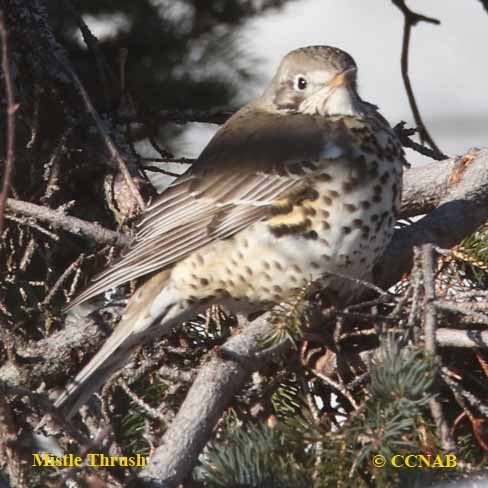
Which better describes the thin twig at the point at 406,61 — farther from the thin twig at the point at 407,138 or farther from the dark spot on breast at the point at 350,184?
the dark spot on breast at the point at 350,184

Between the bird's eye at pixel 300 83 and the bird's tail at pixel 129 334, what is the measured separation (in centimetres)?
72

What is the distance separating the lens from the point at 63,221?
3.08 meters

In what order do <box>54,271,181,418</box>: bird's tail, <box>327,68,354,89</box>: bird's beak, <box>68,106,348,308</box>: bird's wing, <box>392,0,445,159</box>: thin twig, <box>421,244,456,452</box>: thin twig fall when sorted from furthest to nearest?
1. <box>392,0,445,159</box>: thin twig
2. <box>327,68,354,89</box>: bird's beak
3. <box>68,106,348,308</box>: bird's wing
4. <box>54,271,181,418</box>: bird's tail
5. <box>421,244,456,452</box>: thin twig

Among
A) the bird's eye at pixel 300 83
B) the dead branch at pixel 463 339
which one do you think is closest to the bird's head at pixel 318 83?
the bird's eye at pixel 300 83

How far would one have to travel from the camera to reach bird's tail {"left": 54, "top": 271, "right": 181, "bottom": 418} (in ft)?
9.42

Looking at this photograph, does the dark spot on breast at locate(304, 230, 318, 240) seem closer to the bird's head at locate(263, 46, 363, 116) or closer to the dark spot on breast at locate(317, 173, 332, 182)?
the dark spot on breast at locate(317, 173, 332, 182)

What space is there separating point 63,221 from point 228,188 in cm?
52

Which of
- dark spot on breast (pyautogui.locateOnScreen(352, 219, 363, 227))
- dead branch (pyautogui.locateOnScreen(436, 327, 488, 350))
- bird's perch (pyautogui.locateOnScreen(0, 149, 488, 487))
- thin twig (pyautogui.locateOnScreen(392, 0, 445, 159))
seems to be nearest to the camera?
bird's perch (pyautogui.locateOnScreen(0, 149, 488, 487))

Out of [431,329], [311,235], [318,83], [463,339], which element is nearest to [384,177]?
[311,235]

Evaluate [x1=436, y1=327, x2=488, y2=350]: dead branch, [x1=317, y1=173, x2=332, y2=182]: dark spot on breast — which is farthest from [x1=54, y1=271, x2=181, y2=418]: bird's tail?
[x1=436, y1=327, x2=488, y2=350]: dead branch

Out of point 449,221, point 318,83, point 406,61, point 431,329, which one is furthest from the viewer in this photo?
point 406,61

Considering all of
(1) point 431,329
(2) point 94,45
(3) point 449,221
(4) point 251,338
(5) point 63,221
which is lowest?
(3) point 449,221

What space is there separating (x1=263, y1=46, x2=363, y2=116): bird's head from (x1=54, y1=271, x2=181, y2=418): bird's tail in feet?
2.26

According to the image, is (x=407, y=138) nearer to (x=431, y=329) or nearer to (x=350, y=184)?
(x=350, y=184)
